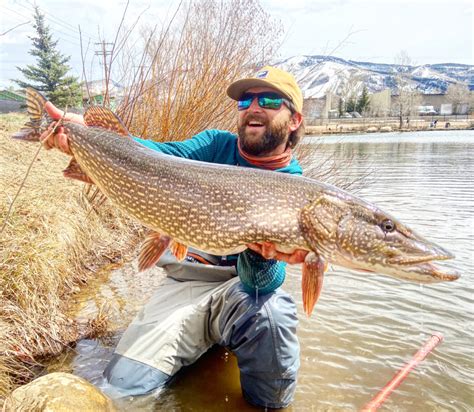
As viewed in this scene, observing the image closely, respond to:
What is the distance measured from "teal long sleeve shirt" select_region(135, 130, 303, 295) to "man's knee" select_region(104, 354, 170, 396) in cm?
83

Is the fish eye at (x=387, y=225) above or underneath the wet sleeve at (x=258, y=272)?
above

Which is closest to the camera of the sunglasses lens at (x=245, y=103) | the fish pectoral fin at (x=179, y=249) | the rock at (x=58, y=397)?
the rock at (x=58, y=397)

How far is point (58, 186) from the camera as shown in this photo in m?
5.21

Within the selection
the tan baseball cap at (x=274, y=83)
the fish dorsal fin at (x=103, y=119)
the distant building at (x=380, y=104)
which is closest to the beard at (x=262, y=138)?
the tan baseball cap at (x=274, y=83)

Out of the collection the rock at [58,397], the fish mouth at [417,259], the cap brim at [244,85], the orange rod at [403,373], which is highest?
the cap brim at [244,85]

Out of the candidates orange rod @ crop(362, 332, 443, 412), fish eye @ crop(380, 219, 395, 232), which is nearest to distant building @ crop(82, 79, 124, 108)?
fish eye @ crop(380, 219, 395, 232)

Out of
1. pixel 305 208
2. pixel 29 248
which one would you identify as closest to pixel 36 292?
pixel 29 248

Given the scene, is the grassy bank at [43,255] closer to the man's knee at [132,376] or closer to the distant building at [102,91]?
the man's knee at [132,376]

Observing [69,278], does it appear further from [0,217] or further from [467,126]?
[467,126]

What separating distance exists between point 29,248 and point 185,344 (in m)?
1.46

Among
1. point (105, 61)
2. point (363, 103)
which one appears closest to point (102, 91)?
point (105, 61)

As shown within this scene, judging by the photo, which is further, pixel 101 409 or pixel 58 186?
pixel 58 186

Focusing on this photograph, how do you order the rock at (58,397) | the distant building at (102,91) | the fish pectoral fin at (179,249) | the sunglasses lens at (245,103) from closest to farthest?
the rock at (58,397)
the fish pectoral fin at (179,249)
the sunglasses lens at (245,103)
the distant building at (102,91)

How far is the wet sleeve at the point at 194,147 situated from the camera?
10.2 ft
